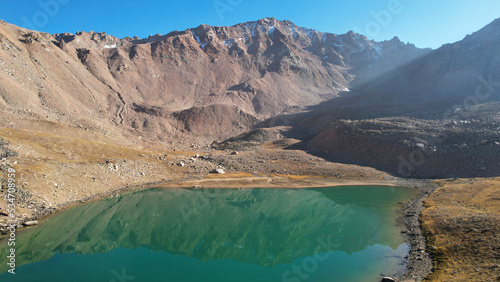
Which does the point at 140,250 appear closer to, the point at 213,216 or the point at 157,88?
the point at 213,216

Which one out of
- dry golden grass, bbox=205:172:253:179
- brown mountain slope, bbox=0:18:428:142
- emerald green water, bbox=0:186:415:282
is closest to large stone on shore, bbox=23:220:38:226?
emerald green water, bbox=0:186:415:282

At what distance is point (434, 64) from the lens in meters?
126

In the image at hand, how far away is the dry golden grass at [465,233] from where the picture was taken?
1547cm

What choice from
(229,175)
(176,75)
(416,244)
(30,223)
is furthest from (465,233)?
(176,75)

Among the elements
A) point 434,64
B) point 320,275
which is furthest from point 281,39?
point 320,275

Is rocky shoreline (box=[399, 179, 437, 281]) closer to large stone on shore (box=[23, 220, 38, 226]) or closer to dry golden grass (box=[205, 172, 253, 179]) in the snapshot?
dry golden grass (box=[205, 172, 253, 179])

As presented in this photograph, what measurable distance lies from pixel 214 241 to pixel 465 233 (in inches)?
782

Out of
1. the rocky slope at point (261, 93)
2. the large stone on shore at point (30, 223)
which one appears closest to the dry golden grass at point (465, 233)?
the rocky slope at point (261, 93)

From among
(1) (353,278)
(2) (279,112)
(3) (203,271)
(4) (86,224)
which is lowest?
(1) (353,278)

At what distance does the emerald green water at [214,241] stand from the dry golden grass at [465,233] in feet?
8.76

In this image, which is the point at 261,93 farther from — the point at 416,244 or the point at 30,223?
the point at 416,244

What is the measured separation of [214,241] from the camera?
2377cm

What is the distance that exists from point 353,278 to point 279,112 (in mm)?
96894

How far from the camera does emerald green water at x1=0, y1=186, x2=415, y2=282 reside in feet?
59.2
